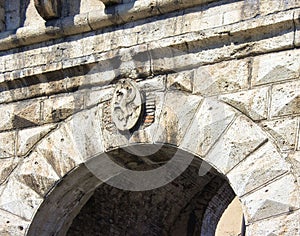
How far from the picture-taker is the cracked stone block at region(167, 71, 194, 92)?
7.27 meters

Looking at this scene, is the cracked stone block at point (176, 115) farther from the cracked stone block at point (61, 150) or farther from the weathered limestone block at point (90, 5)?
the weathered limestone block at point (90, 5)

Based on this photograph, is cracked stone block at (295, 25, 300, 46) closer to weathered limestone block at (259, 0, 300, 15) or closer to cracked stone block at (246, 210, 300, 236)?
weathered limestone block at (259, 0, 300, 15)

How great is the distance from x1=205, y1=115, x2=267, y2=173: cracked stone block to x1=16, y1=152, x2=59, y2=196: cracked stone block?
129 centimetres

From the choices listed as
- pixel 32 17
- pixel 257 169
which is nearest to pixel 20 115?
pixel 32 17

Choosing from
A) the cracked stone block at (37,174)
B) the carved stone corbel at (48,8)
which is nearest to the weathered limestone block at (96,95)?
the cracked stone block at (37,174)

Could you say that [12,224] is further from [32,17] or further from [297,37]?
[297,37]

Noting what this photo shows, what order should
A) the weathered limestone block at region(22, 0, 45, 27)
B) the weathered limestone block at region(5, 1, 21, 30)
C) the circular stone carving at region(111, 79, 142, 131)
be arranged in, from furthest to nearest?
the weathered limestone block at region(5, 1, 21, 30), the weathered limestone block at region(22, 0, 45, 27), the circular stone carving at region(111, 79, 142, 131)

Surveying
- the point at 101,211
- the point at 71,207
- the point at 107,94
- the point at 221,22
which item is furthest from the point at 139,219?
the point at 221,22

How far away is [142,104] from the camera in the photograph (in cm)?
737

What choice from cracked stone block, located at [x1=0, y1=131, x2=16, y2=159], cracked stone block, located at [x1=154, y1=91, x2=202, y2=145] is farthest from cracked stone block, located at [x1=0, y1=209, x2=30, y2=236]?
cracked stone block, located at [x1=154, y1=91, x2=202, y2=145]

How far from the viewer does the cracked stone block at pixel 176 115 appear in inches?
283

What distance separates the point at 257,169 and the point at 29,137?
193 centimetres

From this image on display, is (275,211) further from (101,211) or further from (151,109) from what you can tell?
(101,211)

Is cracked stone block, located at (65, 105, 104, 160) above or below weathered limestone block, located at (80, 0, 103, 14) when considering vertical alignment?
below
